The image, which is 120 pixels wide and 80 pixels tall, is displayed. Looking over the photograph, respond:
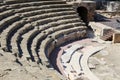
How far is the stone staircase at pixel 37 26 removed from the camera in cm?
1179

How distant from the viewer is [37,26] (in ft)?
50.1

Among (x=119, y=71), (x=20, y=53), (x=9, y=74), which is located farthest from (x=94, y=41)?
(x=9, y=74)

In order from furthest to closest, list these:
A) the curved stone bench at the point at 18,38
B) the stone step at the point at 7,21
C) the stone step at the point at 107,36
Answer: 1. the stone step at the point at 107,36
2. the stone step at the point at 7,21
3. the curved stone bench at the point at 18,38

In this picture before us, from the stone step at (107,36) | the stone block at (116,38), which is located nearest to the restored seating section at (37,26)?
the stone step at (107,36)

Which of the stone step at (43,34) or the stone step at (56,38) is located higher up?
the stone step at (43,34)

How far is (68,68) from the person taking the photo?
12.5 m

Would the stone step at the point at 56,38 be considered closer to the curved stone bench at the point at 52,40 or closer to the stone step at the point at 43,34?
the curved stone bench at the point at 52,40

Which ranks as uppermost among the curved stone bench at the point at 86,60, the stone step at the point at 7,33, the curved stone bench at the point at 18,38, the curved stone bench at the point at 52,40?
the stone step at the point at 7,33

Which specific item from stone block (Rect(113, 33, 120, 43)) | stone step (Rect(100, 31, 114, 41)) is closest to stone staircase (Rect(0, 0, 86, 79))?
stone step (Rect(100, 31, 114, 41))

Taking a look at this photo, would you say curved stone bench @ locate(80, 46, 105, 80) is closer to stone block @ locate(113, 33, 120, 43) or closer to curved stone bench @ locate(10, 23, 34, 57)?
stone block @ locate(113, 33, 120, 43)

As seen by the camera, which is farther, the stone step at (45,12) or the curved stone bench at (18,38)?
the stone step at (45,12)

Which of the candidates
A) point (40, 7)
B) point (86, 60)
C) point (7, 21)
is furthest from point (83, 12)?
point (7, 21)

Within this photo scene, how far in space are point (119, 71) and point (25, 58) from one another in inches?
188

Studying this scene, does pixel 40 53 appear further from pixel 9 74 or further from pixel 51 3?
pixel 51 3
